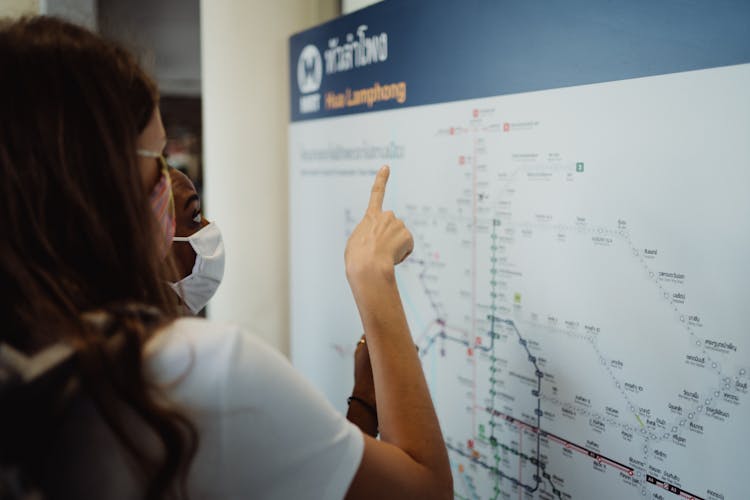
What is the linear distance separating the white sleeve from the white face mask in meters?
0.63

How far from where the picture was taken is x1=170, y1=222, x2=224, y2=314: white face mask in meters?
1.25

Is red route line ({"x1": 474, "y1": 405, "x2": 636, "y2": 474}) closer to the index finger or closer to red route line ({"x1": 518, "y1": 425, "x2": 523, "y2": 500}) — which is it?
red route line ({"x1": 518, "y1": 425, "x2": 523, "y2": 500})

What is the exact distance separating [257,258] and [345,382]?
64 centimetres

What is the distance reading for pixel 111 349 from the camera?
59 centimetres

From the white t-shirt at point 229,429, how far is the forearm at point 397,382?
190 millimetres

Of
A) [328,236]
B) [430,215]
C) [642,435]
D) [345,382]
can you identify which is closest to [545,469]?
[642,435]

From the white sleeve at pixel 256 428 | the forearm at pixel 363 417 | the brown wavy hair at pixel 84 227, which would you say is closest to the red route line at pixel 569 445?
the forearm at pixel 363 417

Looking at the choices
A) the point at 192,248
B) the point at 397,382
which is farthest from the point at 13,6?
the point at 397,382

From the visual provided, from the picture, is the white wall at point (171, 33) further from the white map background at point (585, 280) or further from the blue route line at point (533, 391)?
the blue route line at point (533, 391)

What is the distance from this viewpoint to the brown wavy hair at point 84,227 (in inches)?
23.1

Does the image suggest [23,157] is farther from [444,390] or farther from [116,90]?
[444,390]

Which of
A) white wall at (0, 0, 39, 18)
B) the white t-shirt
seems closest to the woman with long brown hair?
the white t-shirt

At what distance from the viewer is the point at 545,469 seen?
1300 millimetres

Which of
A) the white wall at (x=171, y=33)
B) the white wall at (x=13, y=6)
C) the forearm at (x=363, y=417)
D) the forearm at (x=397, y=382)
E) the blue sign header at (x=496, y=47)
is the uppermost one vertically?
the white wall at (x=171, y=33)
